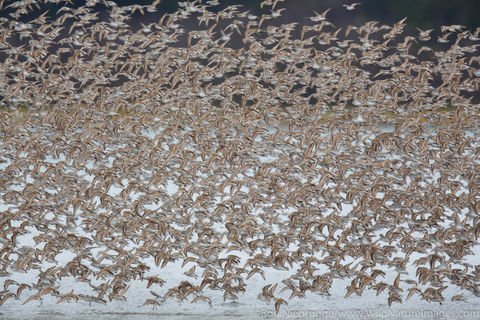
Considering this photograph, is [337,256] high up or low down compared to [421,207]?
down

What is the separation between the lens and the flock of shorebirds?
29.4 ft

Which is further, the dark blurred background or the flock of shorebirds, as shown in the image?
the dark blurred background

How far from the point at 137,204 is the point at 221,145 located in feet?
5.77

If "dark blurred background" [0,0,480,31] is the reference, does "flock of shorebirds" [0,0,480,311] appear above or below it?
below

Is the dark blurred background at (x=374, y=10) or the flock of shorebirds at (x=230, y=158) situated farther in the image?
the dark blurred background at (x=374, y=10)

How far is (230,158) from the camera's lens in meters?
9.99

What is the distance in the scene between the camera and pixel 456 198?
32.1 ft

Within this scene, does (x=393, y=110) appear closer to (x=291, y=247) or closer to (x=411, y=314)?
(x=291, y=247)

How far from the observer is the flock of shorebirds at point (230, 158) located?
8.95m

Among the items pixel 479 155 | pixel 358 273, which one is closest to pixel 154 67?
pixel 358 273

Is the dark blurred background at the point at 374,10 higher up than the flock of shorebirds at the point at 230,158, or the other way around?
the dark blurred background at the point at 374,10

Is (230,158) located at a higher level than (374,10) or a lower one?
lower

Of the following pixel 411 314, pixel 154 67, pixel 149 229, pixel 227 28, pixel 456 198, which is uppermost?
pixel 227 28

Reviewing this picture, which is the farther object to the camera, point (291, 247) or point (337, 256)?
point (291, 247)
